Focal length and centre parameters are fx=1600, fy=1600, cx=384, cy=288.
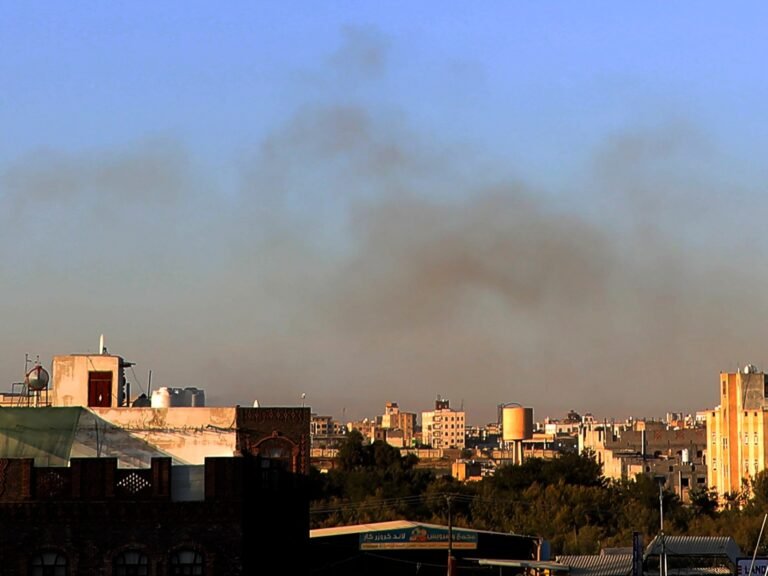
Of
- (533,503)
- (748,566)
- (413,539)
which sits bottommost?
(748,566)

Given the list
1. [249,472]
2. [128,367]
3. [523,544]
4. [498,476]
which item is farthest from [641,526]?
[249,472]

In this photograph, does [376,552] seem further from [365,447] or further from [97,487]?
[365,447]

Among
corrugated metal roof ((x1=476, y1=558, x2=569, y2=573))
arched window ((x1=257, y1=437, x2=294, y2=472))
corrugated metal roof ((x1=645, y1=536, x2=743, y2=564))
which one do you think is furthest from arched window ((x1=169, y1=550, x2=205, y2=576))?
corrugated metal roof ((x1=645, y1=536, x2=743, y2=564))

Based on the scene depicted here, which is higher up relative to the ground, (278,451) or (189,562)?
(278,451)

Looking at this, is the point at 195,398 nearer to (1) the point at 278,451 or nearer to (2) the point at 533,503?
(1) the point at 278,451

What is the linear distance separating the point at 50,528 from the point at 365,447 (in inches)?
3554

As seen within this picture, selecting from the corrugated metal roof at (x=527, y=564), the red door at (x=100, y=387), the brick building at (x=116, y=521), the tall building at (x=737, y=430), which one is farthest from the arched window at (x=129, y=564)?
the tall building at (x=737, y=430)

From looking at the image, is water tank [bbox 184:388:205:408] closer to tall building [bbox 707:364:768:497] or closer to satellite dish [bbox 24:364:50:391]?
satellite dish [bbox 24:364:50:391]

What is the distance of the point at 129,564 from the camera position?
4416 cm

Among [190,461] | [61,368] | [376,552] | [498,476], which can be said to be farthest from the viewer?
[498,476]

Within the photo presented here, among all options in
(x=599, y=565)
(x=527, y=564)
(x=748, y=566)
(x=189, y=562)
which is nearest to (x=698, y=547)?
(x=748, y=566)

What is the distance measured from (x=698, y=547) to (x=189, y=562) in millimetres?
28764

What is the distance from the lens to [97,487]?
4431 cm

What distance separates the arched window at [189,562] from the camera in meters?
44.1
